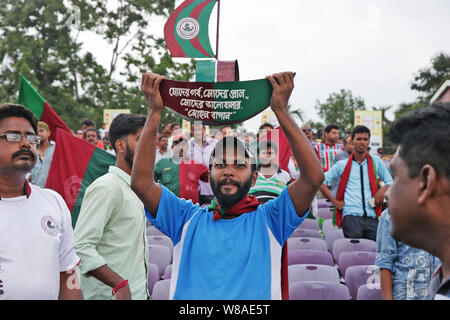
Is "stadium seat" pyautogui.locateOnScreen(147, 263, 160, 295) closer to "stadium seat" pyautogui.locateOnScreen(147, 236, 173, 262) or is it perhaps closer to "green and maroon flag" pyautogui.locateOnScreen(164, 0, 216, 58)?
"stadium seat" pyautogui.locateOnScreen(147, 236, 173, 262)

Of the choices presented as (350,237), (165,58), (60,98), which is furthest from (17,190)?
(60,98)

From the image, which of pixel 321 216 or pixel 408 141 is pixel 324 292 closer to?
pixel 408 141

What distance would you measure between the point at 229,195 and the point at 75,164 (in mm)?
2693

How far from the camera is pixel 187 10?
10.5 feet

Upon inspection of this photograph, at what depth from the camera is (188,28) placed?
3.20 metres

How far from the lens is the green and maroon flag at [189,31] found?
10.3 ft

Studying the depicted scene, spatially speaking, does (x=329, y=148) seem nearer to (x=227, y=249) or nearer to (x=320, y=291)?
(x=320, y=291)

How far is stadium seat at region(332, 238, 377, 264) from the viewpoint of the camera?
187 inches

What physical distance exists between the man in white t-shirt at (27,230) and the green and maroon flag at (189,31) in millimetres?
1161

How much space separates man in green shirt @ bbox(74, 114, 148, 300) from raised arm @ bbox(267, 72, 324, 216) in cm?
104

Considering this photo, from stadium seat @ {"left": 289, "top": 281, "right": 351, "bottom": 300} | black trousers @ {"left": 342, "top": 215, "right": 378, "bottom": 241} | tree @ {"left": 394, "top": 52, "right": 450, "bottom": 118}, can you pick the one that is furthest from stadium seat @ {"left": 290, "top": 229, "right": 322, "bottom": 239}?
tree @ {"left": 394, "top": 52, "right": 450, "bottom": 118}

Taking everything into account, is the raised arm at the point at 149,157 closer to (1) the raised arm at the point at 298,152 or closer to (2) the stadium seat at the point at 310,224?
(1) the raised arm at the point at 298,152
